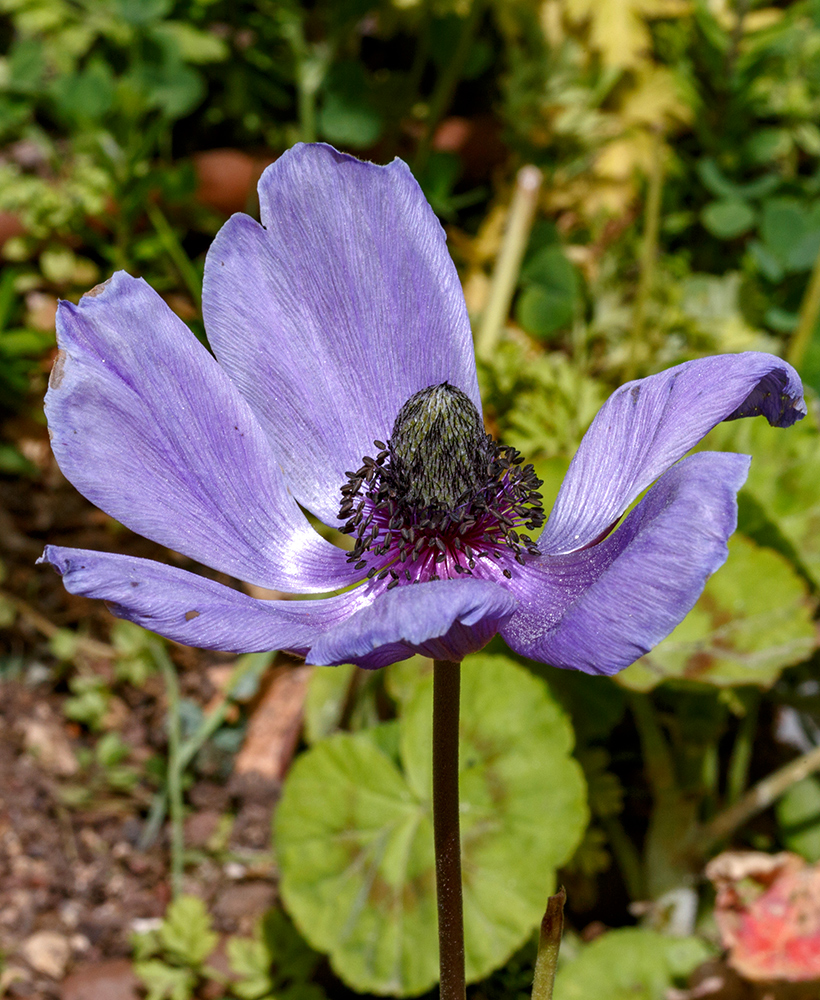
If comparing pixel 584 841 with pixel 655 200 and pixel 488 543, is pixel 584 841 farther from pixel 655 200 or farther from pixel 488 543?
pixel 655 200

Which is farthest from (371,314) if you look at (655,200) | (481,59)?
(481,59)

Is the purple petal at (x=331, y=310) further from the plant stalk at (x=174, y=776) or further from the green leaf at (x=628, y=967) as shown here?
the plant stalk at (x=174, y=776)

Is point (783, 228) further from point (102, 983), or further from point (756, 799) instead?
point (102, 983)

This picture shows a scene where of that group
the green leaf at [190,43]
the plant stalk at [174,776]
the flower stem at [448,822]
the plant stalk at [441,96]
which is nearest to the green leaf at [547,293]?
the plant stalk at [441,96]

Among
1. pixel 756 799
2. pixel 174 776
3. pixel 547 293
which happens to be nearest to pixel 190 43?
pixel 547 293

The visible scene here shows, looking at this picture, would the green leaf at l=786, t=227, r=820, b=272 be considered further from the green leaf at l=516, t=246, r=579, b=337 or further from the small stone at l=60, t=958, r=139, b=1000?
the small stone at l=60, t=958, r=139, b=1000

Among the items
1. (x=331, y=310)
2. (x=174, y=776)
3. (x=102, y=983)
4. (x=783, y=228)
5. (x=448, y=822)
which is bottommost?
(x=102, y=983)
